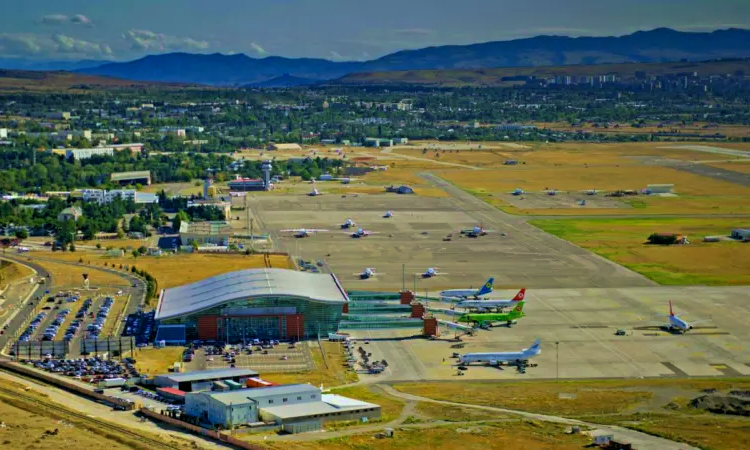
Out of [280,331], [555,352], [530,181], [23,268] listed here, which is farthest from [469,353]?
[530,181]

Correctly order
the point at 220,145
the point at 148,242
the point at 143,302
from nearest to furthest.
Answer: the point at 143,302 < the point at 148,242 < the point at 220,145

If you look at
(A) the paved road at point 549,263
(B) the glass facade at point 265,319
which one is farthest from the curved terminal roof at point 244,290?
(A) the paved road at point 549,263

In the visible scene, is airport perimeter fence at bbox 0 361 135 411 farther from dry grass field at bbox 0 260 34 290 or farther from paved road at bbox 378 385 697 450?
dry grass field at bbox 0 260 34 290

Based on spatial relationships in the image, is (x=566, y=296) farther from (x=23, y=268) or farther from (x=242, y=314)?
(x=23, y=268)

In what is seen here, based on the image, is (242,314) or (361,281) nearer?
(242,314)

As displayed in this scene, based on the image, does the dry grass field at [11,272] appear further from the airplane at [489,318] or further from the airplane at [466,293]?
the airplane at [489,318]

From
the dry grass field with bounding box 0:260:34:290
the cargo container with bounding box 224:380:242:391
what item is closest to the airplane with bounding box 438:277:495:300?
the cargo container with bounding box 224:380:242:391
